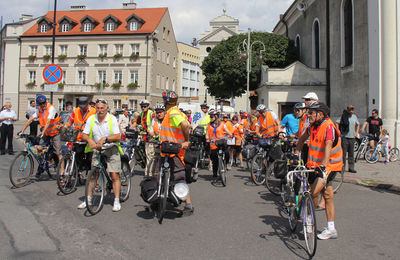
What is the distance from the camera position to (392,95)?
14.4 m

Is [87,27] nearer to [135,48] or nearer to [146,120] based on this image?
[135,48]

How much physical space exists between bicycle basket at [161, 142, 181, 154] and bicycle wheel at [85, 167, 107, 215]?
1255 mm

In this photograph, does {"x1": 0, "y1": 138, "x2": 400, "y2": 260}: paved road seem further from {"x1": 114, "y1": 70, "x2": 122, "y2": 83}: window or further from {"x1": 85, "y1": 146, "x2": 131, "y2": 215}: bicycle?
{"x1": 114, "y1": 70, "x2": 122, "y2": 83}: window

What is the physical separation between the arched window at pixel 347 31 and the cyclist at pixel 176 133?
1634 cm

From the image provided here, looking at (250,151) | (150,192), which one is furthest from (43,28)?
(150,192)

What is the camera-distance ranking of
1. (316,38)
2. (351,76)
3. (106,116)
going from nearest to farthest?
1. (106,116)
2. (351,76)
3. (316,38)

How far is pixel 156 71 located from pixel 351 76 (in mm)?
37294

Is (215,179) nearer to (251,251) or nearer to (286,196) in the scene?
(286,196)

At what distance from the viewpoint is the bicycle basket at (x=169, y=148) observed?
18.4ft

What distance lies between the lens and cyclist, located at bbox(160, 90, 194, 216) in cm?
578

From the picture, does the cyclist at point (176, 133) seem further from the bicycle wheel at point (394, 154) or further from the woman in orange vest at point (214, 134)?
the bicycle wheel at point (394, 154)

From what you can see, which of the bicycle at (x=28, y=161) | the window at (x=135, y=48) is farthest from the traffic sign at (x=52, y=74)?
the window at (x=135, y=48)

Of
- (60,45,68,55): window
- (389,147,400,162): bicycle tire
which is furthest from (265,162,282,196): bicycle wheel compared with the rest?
(60,45,68,55): window

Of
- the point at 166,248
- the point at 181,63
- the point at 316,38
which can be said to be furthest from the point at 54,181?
the point at 181,63
